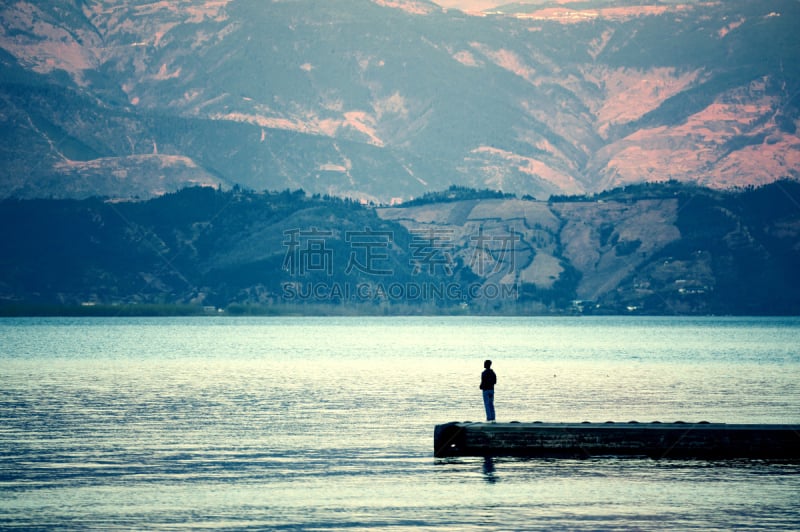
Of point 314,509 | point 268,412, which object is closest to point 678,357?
point 268,412

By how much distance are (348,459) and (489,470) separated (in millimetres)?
5645

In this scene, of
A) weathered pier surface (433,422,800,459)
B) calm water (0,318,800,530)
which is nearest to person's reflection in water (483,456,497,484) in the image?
calm water (0,318,800,530)

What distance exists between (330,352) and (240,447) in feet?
338

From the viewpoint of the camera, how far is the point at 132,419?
60531mm

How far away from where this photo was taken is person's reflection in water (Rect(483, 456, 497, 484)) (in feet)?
134

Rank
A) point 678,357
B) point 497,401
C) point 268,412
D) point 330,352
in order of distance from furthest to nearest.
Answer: point 330,352 < point 678,357 < point 497,401 < point 268,412

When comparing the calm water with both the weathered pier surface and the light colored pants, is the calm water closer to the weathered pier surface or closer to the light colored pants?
the weathered pier surface

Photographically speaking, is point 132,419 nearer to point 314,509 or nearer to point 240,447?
point 240,447

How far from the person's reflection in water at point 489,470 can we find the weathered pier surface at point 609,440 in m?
0.93

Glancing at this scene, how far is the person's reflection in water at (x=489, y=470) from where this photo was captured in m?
40.8

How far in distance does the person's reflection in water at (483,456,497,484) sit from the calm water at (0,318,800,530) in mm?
63

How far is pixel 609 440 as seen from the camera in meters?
45.5

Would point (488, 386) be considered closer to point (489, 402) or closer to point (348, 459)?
point (489, 402)

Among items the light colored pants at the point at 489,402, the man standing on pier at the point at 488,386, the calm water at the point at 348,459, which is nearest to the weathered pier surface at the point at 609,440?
the calm water at the point at 348,459
